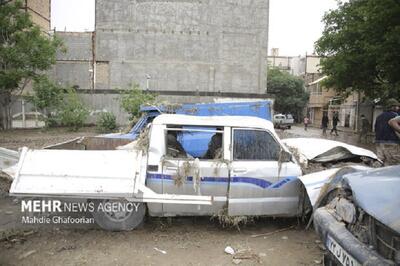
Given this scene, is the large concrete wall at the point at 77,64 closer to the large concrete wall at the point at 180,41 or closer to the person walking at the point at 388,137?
the large concrete wall at the point at 180,41

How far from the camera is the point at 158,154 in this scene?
6.07 meters

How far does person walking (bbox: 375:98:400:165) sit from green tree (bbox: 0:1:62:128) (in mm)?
21338

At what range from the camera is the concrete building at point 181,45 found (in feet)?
122

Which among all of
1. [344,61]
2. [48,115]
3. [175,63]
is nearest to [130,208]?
[344,61]

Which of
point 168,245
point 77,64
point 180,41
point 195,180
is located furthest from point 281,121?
point 168,245

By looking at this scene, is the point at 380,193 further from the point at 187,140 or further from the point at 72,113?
the point at 72,113

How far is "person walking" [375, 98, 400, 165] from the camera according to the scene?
822cm

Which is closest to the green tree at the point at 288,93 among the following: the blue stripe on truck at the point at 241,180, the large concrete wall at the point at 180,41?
the large concrete wall at the point at 180,41

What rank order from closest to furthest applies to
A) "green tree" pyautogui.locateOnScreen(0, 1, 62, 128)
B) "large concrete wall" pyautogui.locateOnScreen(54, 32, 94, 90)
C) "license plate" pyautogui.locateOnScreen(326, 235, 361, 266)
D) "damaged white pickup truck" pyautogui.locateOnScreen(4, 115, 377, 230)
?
1. "license plate" pyautogui.locateOnScreen(326, 235, 361, 266)
2. "damaged white pickup truck" pyautogui.locateOnScreen(4, 115, 377, 230)
3. "green tree" pyautogui.locateOnScreen(0, 1, 62, 128)
4. "large concrete wall" pyautogui.locateOnScreen(54, 32, 94, 90)

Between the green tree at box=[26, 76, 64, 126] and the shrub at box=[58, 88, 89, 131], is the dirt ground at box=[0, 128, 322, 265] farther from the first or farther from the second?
the green tree at box=[26, 76, 64, 126]

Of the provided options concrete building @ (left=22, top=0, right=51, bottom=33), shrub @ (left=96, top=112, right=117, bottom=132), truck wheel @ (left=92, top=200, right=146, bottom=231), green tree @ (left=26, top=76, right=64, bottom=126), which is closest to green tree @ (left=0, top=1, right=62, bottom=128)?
green tree @ (left=26, top=76, right=64, bottom=126)

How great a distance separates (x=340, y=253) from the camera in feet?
11.7

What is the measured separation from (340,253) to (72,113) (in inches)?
964

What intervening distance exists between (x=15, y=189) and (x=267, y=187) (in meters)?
3.41
